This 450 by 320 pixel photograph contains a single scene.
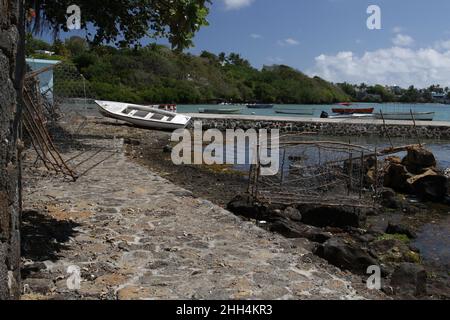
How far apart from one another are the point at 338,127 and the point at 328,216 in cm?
2569

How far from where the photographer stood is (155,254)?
6719 millimetres

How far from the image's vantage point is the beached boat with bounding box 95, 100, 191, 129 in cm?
2748

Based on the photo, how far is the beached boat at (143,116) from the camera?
90.2ft

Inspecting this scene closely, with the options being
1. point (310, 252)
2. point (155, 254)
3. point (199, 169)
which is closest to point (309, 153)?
point (199, 169)

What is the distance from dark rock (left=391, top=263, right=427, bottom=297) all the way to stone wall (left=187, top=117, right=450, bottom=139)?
27.4 metres

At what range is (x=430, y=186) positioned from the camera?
49.6ft

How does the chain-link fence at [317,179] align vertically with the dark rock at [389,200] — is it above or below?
above

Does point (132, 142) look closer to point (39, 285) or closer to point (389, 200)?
point (389, 200)

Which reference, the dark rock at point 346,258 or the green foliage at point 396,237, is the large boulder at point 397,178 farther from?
the dark rock at point 346,258

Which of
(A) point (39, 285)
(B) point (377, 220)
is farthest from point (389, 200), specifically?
(A) point (39, 285)

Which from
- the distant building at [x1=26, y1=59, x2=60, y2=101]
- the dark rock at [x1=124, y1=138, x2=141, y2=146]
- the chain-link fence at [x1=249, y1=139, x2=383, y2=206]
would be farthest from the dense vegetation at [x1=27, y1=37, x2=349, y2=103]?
the chain-link fence at [x1=249, y1=139, x2=383, y2=206]

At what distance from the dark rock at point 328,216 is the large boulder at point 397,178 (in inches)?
231

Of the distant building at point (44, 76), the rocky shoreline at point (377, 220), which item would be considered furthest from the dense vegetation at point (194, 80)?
the rocky shoreline at point (377, 220)
